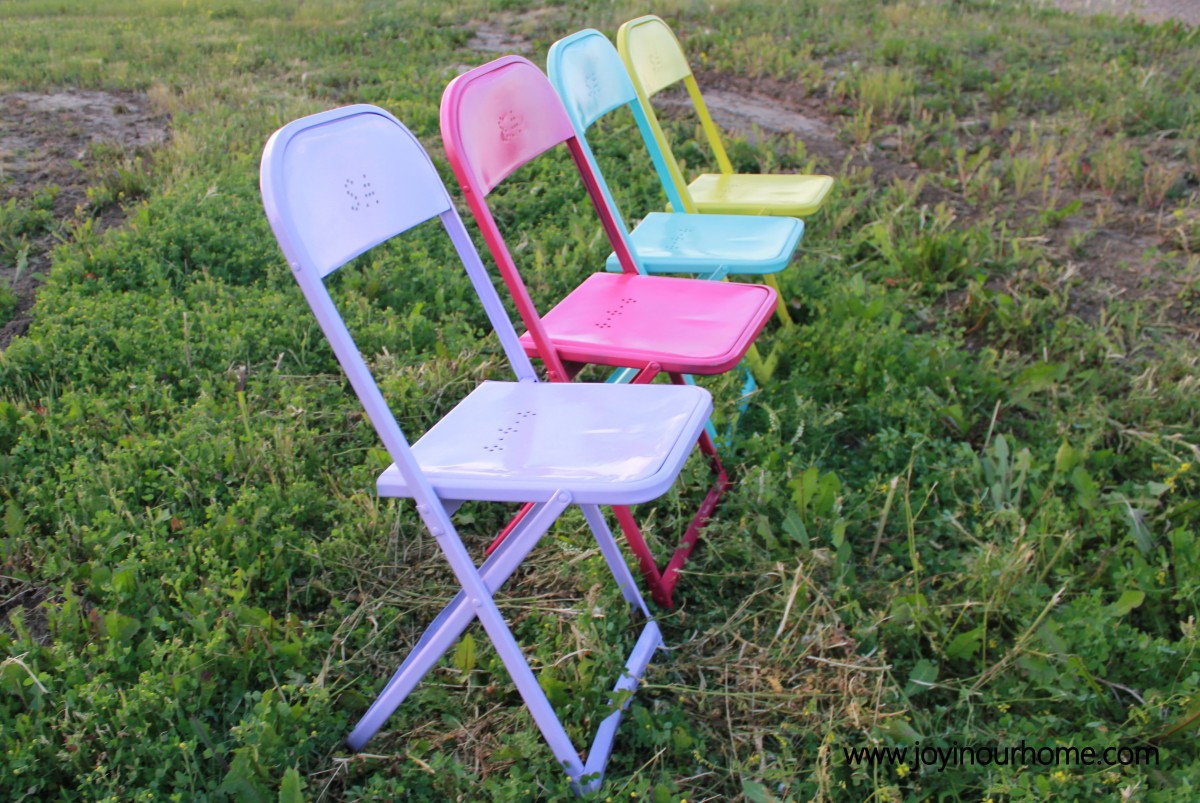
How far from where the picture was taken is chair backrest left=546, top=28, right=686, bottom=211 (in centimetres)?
291

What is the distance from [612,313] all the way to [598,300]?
4.5 inches

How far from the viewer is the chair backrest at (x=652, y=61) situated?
3344mm

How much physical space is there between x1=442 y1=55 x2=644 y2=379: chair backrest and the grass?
2.15 ft

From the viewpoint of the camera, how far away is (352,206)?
6.53 ft

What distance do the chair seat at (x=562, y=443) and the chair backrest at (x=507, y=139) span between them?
0.25 meters

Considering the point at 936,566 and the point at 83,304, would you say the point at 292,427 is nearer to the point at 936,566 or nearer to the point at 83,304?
the point at 83,304

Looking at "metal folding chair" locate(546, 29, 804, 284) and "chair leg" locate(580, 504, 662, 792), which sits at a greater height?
"metal folding chair" locate(546, 29, 804, 284)

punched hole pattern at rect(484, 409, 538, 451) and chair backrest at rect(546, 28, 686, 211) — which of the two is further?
chair backrest at rect(546, 28, 686, 211)

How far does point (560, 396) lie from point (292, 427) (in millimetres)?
1012

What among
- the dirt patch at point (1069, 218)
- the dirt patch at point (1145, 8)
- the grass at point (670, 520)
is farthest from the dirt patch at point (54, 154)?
the dirt patch at point (1145, 8)

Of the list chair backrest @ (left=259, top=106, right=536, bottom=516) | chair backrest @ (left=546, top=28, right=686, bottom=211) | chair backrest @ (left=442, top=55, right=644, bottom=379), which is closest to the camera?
chair backrest @ (left=259, top=106, right=536, bottom=516)

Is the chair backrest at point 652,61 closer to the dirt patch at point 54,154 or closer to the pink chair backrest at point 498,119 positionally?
the pink chair backrest at point 498,119

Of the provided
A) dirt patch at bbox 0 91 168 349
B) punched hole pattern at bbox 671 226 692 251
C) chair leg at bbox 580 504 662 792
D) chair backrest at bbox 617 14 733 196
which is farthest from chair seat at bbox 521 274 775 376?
dirt patch at bbox 0 91 168 349

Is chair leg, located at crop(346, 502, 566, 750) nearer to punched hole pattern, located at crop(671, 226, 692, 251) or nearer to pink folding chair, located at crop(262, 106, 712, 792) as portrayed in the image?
pink folding chair, located at crop(262, 106, 712, 792)
